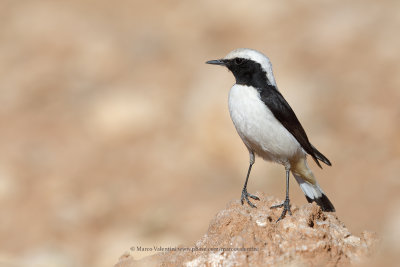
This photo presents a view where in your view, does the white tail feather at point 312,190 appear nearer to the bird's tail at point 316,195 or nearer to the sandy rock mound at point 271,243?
the bird's tail at point 316,195

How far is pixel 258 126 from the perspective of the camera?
27.0 feet

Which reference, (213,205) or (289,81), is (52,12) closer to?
(289,81)

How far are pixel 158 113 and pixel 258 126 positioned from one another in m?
11.5

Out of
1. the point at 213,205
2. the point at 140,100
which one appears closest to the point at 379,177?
the point at 213,205

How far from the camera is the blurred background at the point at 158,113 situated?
50.5 ft

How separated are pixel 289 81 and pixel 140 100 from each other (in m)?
4.33

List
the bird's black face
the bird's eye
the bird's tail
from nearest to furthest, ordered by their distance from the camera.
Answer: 1. the bird's black face
2. the bird's eye
3. the bird's tail

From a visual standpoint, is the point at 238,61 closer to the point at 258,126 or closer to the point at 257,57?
the point at 257,57

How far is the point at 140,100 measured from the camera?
19938 mm

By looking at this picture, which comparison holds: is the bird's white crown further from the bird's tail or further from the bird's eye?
the bird's tail

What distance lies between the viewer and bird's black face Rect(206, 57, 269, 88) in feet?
28.5

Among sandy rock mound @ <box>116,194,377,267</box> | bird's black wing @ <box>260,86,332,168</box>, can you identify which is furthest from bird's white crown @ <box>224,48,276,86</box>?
sandy rock mound @ <box>116,194,377,267</box>

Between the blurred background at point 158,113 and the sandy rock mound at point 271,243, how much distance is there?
220 inches

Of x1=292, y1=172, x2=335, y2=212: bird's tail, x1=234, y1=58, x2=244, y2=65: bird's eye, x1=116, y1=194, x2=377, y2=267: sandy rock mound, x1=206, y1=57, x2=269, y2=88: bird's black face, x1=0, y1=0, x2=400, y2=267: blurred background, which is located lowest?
x1=116, y1=194, x2=377, y2=267: sandy rock mound
